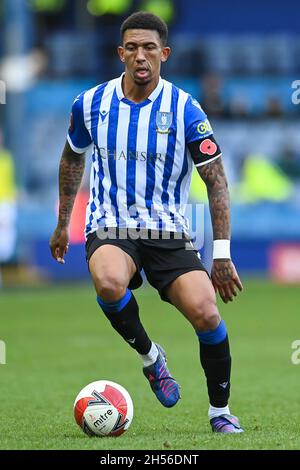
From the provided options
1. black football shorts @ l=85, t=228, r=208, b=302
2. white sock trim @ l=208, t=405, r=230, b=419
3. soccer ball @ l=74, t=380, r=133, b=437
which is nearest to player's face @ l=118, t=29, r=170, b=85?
black football shorts @ l=85, t=228, r=208, b=302

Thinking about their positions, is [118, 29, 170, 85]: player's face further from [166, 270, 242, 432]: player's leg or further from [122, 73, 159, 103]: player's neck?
[166, 270, 242, 432]: player's leg

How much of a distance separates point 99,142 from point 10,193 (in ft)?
42.5

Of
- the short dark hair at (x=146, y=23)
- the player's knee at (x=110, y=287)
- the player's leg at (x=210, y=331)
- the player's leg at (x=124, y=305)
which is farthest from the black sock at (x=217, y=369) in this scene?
the short dark hair at (x=146, y=23)

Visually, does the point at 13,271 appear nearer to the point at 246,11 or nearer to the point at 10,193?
the point at 10,193

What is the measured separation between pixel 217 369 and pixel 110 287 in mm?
728

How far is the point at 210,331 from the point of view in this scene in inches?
246

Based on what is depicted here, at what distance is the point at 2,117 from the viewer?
87.7 ft

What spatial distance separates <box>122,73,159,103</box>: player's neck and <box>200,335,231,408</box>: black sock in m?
1.38

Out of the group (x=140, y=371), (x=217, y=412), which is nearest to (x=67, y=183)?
(x=217, y=412)

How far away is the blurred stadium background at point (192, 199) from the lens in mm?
7609

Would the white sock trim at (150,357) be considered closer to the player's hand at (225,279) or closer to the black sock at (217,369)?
the black sock at (217,369)

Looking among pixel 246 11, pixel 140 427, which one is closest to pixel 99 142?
pixel 140 427

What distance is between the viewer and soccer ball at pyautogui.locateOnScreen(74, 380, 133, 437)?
6129 mm

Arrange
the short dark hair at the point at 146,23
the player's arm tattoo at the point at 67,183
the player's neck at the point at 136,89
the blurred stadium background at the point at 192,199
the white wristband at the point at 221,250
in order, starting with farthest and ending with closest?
the blurred stadium background at the point at 192,199 < the player's arm tattoo at the point at 67,183 < the player's neck at the point at 136,89 < the short dark hair at the point at 146,23 < the white wristband at the point at 221,250
